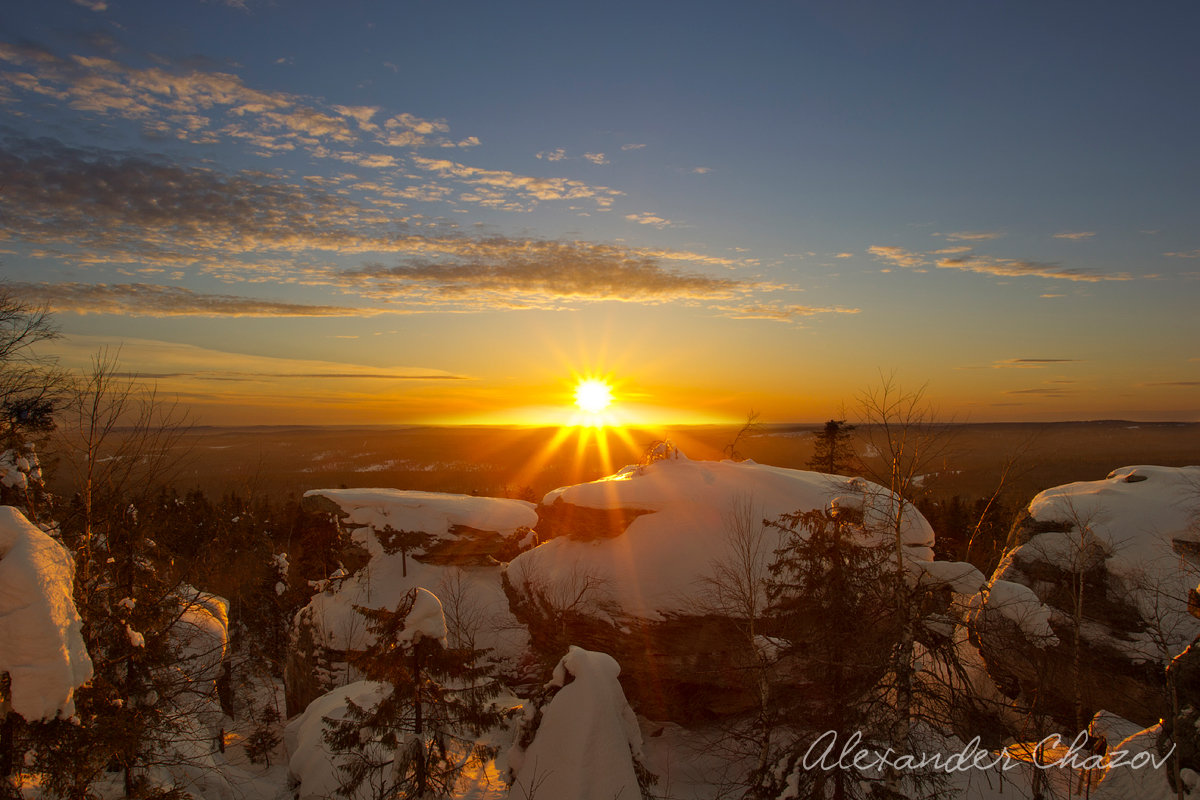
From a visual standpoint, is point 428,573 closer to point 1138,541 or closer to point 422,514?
point 422,514

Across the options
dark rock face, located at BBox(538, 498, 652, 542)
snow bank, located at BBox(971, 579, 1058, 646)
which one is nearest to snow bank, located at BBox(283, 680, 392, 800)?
dark rock face, located at BBox(538, 498, 652, 542)

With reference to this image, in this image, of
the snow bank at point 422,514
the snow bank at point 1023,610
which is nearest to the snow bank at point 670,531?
the snow bank at point 1023,610

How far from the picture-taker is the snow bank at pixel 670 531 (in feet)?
56.9

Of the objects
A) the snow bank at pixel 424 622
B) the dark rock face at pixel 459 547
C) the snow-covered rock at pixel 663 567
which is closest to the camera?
the snow bank at pixel 424 622

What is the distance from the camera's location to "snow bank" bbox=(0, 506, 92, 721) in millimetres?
8023

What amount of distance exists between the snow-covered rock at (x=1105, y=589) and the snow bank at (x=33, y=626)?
1836cm

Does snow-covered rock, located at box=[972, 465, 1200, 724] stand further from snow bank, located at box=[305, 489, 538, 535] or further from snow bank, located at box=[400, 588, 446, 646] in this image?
snow bank, located at box=[305, 489, 538, 535]

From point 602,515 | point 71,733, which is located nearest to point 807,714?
point 602,515

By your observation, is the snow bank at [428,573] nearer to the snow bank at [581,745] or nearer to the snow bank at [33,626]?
the snow bank at [581,745]

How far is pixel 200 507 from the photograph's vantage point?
48.0 metres

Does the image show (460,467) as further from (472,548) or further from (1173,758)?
(1173,758)

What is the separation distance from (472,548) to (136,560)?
1689cm

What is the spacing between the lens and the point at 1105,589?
20.4 m

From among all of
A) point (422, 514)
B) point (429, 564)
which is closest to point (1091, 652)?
point (429, 564)
